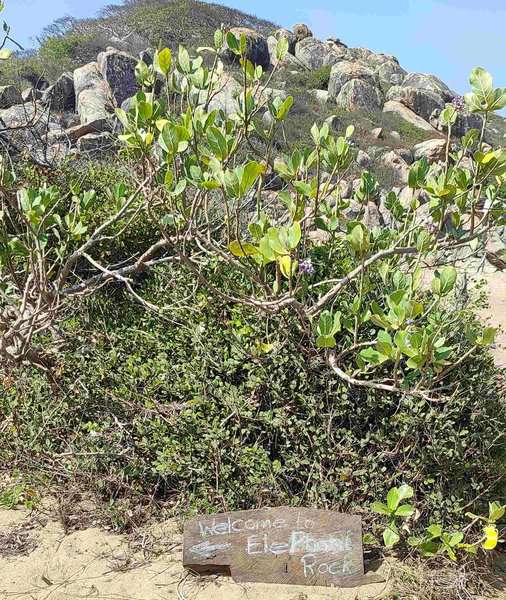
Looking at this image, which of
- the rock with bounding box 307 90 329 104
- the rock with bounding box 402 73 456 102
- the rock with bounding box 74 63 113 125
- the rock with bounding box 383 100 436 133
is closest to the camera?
the rock with bounding box 74 63 113 125

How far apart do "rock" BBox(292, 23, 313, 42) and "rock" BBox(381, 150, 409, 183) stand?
1961cm

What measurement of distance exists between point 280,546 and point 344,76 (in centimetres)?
3597

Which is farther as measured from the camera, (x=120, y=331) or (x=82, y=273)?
(x=82, y=273)

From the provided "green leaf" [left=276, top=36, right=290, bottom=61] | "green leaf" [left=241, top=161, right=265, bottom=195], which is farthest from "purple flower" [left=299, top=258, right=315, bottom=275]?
"green leaf" [left=276, top=36, right=290, bottom=61]

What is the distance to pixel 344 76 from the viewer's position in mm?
36375

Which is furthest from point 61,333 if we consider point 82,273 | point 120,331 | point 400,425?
point 400,425

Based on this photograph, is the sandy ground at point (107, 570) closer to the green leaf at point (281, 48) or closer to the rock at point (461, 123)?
the green leaf at point (281, 48)

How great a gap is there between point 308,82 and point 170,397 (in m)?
35.2

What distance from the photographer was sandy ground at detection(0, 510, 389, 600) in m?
2.84

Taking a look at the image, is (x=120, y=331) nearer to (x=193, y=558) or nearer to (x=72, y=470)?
(x=72, y=470)

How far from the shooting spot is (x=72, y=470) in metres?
3.49

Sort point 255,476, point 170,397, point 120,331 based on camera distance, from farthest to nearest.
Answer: point 120,331 → point 170,397 → point 255,476

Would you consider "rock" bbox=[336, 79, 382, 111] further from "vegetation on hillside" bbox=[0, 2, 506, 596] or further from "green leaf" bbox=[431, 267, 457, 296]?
"green leaf" bbox=[431, 267, 457, 296]

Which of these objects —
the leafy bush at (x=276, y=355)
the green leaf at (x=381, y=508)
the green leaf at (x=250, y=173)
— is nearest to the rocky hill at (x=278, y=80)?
the leafy bush at (x=276, y=355)
